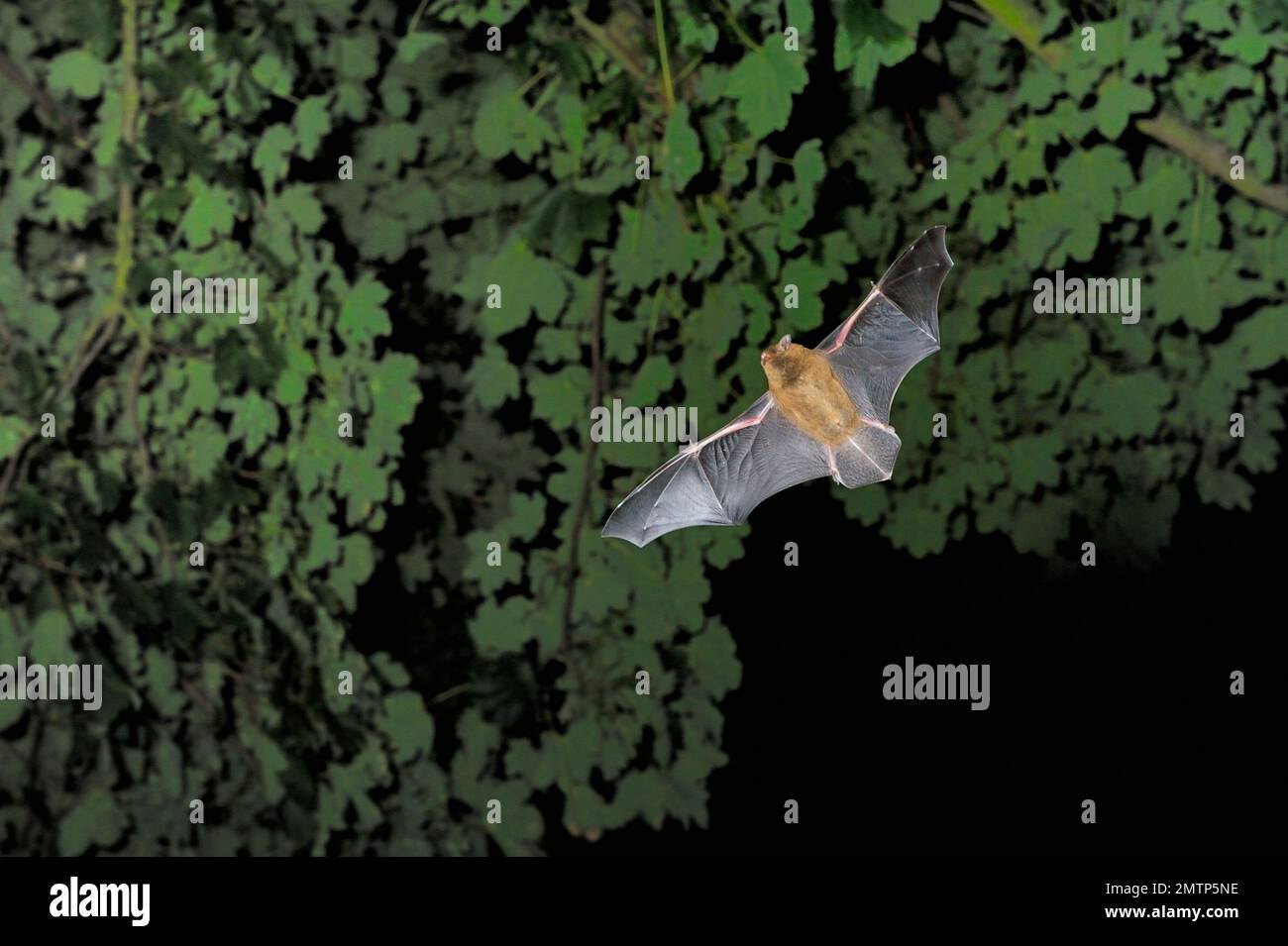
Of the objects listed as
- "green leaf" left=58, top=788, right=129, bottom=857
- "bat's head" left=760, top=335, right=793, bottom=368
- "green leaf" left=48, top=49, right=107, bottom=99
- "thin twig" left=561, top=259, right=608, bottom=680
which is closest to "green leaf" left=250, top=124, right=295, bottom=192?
"green leaf" left=48, top=49, right=107, bottom=99

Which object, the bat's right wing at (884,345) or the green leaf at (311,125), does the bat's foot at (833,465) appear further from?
the green leaf at (311,125)

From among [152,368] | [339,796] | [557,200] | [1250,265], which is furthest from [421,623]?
[1250,265]

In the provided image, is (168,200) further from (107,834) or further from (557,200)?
(107,834)
